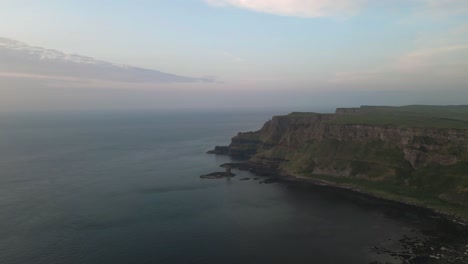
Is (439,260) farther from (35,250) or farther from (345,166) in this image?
(35,250)

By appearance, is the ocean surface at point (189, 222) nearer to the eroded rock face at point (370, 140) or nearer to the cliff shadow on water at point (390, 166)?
the cliff shadow on water at point (390, 166)

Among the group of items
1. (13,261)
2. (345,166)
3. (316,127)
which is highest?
(316,127)

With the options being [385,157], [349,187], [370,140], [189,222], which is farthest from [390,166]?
[189,222]

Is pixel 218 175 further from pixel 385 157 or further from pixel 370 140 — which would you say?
pixel 385 157

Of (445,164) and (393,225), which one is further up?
(445,164)

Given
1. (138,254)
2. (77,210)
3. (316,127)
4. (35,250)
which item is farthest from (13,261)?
(316,127)

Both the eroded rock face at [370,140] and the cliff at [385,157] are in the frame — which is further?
the eroded rock face at [370,140]

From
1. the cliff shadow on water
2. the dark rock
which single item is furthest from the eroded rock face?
the dark rock

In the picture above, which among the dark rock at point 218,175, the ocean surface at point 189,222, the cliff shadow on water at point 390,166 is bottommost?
the ocean surface at point 189,222

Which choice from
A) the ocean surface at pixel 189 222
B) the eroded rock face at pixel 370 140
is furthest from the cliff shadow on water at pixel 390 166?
the ocean surface at pixel 189 222
